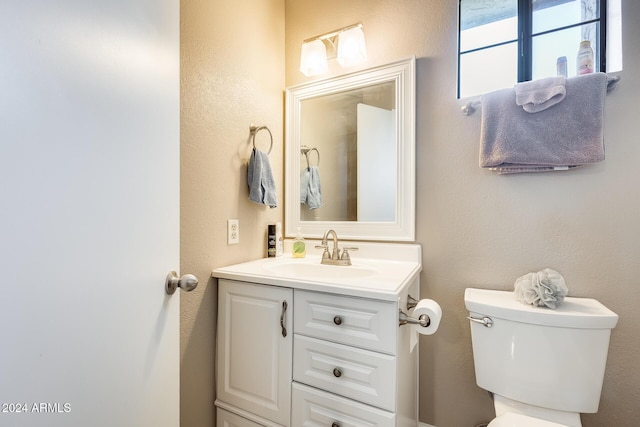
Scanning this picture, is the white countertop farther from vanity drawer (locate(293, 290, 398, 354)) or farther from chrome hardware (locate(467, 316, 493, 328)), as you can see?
chrome hardware (locate(467, 316, 493, 328))

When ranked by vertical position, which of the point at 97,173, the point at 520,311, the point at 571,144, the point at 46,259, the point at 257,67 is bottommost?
the point at 520,311

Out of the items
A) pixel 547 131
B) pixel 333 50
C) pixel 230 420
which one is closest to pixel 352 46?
pixel 333 50

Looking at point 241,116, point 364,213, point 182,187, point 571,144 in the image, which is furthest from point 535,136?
point 182,187

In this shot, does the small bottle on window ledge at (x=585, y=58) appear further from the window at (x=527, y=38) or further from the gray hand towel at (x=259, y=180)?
the gray hand towel at (x=259, y=180)

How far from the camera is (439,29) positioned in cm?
141

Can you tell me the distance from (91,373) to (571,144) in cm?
165

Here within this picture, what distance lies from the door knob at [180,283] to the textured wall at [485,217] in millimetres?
1100

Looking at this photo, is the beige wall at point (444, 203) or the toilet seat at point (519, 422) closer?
the toilet seat at point (519, 422)

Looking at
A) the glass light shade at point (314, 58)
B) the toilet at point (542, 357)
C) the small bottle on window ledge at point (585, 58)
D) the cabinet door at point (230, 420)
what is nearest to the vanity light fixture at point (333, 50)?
the glass light shade at point (314, 58)

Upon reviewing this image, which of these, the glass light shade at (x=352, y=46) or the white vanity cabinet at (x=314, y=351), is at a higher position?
the glass light shade at (x=352, y=46)

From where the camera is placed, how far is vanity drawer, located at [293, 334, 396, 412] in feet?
3.12

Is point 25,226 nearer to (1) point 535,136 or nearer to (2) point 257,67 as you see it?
(2) point 257,67

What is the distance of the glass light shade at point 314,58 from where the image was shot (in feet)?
5.49

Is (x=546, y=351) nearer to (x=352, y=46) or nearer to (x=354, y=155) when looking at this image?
(x=354, y=155)
